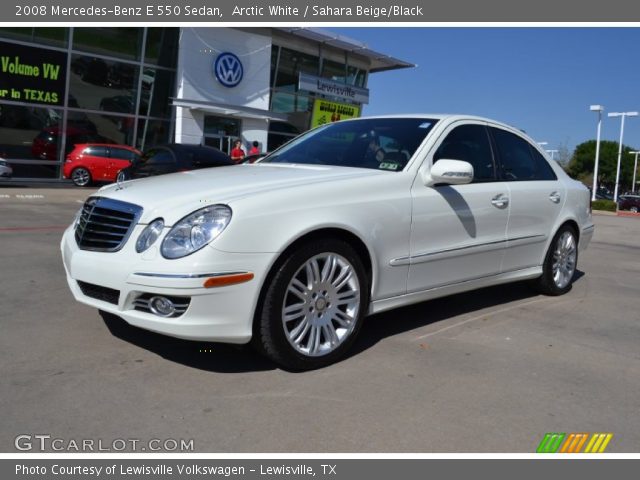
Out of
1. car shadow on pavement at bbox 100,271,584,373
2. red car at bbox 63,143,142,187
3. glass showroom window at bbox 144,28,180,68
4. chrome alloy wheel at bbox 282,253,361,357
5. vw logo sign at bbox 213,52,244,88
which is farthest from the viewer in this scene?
vw logo sign at bbox 213,52,244,88

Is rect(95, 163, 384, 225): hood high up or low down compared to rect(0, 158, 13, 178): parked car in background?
down

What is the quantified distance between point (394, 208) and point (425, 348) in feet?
3.15

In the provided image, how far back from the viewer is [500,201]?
464 cm

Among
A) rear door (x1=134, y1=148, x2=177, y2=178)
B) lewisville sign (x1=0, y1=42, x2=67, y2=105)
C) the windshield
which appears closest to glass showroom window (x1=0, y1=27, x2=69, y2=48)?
lewisville sign (x1=0, y1=42, x2=67, y2=105)

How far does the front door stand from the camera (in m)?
4.02

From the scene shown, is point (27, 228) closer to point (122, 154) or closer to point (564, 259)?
point (564, 259)

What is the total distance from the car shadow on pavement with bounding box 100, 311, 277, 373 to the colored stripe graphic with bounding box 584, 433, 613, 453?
1.71 metres

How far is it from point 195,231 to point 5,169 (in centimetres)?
1619

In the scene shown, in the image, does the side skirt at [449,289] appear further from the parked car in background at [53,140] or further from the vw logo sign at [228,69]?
the vw logo sign at [228,69]

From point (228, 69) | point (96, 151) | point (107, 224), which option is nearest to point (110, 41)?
point (228, 69)

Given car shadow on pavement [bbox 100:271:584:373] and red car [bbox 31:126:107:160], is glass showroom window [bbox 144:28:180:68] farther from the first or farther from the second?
car shadow on pavement [bbox 100:271:584:373]

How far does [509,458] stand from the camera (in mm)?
2594
